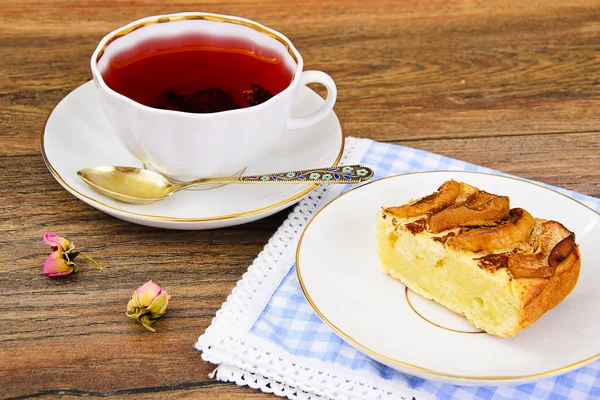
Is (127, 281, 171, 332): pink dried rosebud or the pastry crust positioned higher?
the pastry crust

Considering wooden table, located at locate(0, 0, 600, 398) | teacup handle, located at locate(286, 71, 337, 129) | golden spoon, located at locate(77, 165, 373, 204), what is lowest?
wooden table, located at locate(0, 0, 600, 398)

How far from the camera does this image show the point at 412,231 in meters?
1.39

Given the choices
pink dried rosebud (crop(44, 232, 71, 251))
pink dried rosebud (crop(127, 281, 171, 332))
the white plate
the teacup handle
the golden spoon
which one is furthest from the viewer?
the teacup handle

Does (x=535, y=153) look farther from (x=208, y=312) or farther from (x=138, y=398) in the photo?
(x=138, y=398)

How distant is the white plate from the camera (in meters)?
1.22

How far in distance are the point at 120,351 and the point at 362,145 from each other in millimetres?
920

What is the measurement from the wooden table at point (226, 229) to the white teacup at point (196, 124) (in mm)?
160

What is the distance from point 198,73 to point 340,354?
81 centimetres

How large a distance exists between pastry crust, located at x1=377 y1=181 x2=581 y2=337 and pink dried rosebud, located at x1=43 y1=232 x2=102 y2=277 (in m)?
0.63

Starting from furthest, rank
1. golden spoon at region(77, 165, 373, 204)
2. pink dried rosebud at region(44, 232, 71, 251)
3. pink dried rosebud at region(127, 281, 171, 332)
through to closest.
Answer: golden spoon at region(77, 165, 373, 204), pink dried rosebud at region(44, 232, 71, 251), pink dried rosebud at region(127, 281, 171, 332)

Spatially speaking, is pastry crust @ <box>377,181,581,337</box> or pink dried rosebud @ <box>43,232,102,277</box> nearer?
pastry crust @ <box>377,181,581,337</box>

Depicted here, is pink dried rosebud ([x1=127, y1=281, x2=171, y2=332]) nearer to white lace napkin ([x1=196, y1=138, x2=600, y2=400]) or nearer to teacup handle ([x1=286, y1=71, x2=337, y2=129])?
white lace napkin ([x1=196, y1=138, x2=600, y2=400])

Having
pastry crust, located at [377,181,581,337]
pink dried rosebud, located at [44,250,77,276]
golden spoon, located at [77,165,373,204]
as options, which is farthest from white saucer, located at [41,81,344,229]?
pastry crust, located at [377,181,581,337]

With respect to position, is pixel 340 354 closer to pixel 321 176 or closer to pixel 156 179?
pixel 321 176
